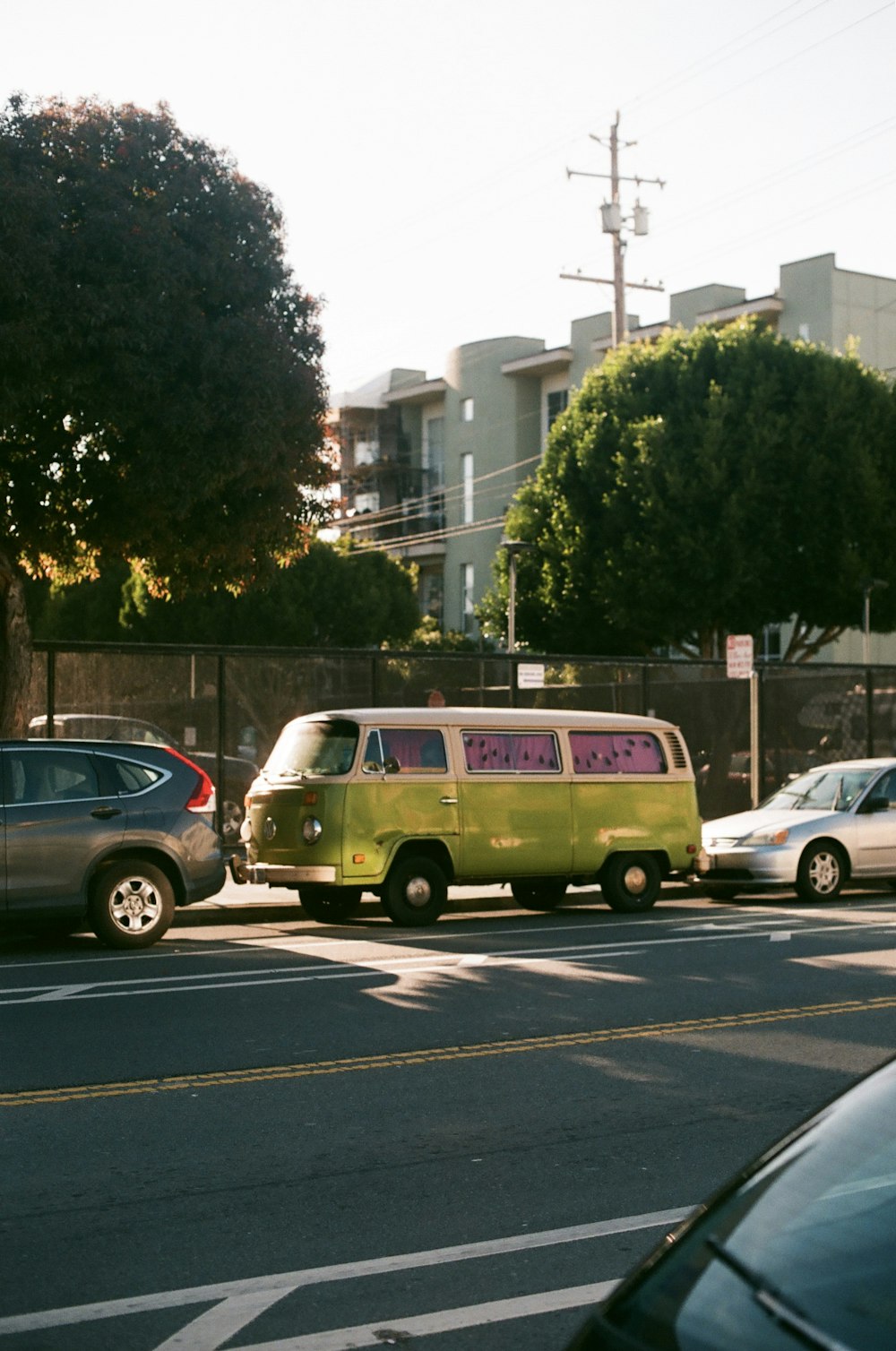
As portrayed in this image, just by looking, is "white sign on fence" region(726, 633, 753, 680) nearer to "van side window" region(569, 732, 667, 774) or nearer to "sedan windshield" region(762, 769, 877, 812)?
"sedan windshield" region(762, 769, 877, 812)

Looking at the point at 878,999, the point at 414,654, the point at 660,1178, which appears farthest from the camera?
the point at 414,654

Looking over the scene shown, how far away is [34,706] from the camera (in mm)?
18969

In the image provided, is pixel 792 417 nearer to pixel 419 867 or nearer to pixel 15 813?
pixel 419 867

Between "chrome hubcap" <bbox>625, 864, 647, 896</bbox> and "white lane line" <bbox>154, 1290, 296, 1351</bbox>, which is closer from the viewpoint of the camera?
"white lane line" <bbox>154, 1290, 296, 1351</bbox>

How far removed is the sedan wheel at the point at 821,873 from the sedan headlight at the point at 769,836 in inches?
12.4

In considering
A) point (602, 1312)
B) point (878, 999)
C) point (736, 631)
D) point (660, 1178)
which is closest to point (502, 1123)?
point (660, 1178)

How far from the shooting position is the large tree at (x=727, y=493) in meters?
37.4

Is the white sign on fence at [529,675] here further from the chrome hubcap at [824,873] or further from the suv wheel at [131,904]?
the suv wheel at [131,904]

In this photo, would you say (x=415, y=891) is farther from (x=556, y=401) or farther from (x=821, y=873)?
(x=556, y=401)

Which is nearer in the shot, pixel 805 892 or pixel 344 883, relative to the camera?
pixel 344 883

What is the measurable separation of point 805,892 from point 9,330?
33.1 ft

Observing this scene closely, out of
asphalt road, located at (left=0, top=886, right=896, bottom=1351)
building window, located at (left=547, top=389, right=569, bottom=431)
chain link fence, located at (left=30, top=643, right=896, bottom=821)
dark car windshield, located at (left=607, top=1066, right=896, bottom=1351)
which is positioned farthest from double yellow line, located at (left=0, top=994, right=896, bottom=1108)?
building window, located at (left=547, top=389, right=569, bottom=431)

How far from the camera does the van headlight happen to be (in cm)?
1496

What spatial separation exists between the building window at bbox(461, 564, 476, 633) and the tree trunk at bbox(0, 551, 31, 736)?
4695 cm
